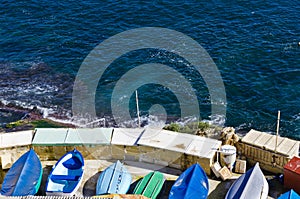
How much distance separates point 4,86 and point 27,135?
61.3ft

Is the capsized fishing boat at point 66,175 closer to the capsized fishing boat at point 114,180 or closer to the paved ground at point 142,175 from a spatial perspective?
the paved ground at point 142,175

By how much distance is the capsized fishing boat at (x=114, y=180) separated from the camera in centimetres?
2642

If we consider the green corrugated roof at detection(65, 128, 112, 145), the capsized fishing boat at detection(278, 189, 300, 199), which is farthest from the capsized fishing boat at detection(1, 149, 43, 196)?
the capsized fishing boat at detection(278, 189, 300, 199)

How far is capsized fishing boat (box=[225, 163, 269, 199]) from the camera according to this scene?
2467cm

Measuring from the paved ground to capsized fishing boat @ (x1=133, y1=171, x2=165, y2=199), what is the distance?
73 cm

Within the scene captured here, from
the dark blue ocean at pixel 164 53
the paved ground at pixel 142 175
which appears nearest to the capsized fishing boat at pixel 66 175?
the paved ground at pixel 142 175

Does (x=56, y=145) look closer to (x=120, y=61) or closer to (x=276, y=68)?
(x=120, y=61)

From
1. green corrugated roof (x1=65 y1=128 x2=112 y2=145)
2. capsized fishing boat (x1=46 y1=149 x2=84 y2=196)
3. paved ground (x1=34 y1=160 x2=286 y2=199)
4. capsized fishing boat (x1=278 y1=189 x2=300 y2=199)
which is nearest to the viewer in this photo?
capsized fishing boat (x1=278 y1=189 x2=300 y2=199)

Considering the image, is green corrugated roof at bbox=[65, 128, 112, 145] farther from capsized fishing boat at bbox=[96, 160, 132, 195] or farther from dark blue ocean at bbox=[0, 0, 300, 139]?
dark blue ocean at bbox=[0, 0, 300, 139]

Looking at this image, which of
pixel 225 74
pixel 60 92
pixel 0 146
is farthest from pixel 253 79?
pixel 0 146

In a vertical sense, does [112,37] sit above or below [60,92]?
above

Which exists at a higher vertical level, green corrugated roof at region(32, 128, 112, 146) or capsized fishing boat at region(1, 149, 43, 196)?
green corrugated roof at region(32, 128, 112, 146)

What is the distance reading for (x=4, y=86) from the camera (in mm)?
47750

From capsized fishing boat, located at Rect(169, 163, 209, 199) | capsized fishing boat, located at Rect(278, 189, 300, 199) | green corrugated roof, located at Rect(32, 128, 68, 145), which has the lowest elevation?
capsized fishing boat, located at Rect(169, 163, 209, 199)
